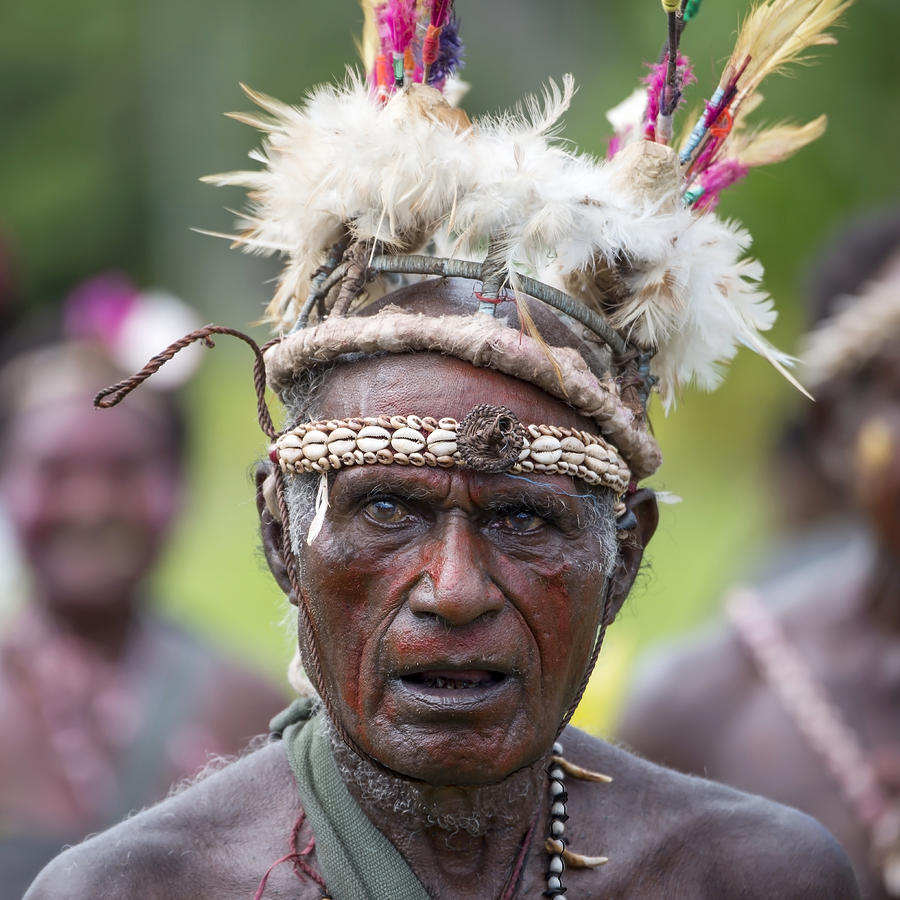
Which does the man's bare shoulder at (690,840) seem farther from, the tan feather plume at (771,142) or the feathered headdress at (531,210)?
the tan feather plume at (771,142)

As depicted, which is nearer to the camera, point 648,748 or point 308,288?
point 308,288

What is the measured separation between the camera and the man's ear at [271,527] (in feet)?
12.6

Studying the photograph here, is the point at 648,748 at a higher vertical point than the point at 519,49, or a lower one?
higher

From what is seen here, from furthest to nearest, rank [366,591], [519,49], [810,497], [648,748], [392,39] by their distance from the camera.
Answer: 1. [519,49]
2. [810,497]
3. [648,748]
4. [392,39]
5. [366,591]

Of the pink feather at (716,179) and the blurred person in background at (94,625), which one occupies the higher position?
the pink feather at (716,179)

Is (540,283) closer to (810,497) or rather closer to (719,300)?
(719,300)

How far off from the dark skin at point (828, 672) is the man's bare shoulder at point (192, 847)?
119 inches

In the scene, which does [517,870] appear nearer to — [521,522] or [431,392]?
[521,522]

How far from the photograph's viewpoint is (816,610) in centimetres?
691

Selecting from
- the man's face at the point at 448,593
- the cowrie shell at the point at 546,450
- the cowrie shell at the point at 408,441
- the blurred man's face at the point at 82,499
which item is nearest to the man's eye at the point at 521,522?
the man's face at the point at 448,593

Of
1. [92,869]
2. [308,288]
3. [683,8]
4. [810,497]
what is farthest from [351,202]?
[810,497]

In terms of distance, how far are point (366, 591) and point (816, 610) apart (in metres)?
3.79

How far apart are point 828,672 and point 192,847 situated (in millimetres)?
3562

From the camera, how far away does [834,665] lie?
262 inches
